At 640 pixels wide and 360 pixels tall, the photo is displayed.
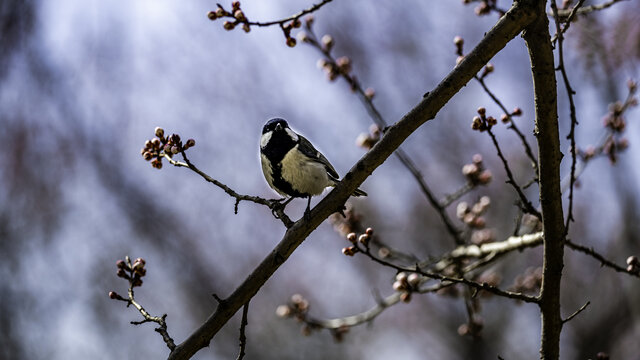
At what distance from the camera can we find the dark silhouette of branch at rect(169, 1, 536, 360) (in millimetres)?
2014

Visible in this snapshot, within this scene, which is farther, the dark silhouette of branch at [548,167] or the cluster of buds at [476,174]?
the cluster of buds at [476,174]

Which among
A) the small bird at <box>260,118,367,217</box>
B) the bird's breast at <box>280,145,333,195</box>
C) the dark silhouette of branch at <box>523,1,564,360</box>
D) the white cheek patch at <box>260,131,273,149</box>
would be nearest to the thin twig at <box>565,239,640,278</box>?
the dark silhouette of branch at <box>523,1,564,360</box>

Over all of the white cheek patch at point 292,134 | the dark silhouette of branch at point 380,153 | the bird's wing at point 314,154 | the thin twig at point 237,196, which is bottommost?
the dark silhouette of branch at point 380,153

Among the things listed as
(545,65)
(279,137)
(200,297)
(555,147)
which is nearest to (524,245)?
(555,147)

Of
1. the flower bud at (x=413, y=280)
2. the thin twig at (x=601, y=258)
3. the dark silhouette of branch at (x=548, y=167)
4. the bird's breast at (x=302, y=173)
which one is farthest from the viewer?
the bird's breast at (x=302, y=173)

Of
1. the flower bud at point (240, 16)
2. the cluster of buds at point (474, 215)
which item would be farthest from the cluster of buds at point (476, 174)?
the flower bud at point (240, 16)

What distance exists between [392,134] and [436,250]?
19.0ft

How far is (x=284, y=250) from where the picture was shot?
85.6 inches

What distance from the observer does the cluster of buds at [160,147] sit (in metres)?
2.38

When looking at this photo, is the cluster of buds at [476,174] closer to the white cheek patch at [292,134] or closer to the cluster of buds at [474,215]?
the cluster of buds at [474,215]

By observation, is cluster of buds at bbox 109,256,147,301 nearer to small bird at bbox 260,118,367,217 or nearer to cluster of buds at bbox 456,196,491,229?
small bird at bbox 260,118,367,217

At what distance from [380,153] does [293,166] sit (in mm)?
1079

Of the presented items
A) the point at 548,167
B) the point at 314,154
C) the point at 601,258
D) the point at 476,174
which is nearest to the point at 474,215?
the point at 476,174

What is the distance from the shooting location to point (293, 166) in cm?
315
